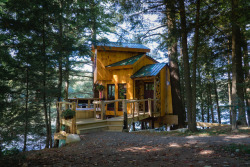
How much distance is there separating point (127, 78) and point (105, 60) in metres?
2.33

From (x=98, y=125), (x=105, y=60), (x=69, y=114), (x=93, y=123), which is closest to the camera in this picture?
(x=69, y=114)

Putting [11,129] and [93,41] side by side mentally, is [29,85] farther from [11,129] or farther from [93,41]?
A: [93,41]

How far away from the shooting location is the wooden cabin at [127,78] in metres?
12.3

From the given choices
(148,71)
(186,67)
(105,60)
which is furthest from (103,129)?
(105,60)

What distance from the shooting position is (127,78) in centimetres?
1241

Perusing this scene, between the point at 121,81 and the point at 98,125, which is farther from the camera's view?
the point at 121,81

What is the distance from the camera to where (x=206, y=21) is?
8.01 m

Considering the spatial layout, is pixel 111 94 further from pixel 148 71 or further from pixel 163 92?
pixel 163 92

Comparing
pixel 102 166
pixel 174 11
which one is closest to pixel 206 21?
pixel 174 11

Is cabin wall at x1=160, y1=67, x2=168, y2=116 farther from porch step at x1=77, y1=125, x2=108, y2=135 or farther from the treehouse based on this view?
porch step at x1=77, y1=125, x2=108, y2=135

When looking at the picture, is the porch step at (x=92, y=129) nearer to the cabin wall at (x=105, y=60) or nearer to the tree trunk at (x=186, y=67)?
the tree trunk at (x=186, y=67)

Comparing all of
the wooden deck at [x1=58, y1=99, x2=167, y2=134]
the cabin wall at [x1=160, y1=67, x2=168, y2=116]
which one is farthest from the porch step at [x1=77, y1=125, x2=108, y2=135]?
the cabin wall at [x1=160, y1=67, x2=168, y2=116]

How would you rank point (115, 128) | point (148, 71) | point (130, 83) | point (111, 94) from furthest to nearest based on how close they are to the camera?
point (111, 94) < point (130, 83) < point (148, 71) < point (115, 128)

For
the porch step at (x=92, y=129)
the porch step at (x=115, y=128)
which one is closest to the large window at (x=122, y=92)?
the porch step at (x=115, y=128)
